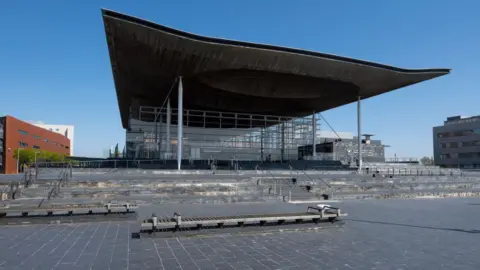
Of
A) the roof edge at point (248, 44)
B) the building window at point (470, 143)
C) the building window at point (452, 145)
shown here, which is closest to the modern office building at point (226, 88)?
the roof edge at point (248, 44)

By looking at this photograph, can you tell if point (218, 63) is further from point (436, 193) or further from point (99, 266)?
point (99, 266)

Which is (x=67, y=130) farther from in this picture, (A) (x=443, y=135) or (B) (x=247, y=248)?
(B) (x=247, y=248)

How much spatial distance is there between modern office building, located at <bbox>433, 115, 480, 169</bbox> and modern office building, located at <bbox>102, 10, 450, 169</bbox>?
5952 cm

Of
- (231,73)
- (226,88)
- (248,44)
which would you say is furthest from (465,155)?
(248,44)

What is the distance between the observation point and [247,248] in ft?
22.4

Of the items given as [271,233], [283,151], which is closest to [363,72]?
[283,151]

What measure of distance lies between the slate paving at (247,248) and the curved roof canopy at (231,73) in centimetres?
1673

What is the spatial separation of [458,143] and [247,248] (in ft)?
324

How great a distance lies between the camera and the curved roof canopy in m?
24.5

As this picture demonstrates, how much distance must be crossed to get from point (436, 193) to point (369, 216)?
1080 centimetres

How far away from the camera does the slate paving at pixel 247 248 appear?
570 cm

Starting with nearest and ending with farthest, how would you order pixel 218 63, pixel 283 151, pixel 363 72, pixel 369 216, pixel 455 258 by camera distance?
pixel 455 258, pixel 369 216, pixel 218 63, pixel 363 72, pixel 283 151

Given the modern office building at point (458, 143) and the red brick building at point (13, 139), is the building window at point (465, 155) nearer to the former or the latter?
the modern office building at point (458, 143)

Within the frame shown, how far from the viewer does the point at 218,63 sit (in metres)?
28.6
